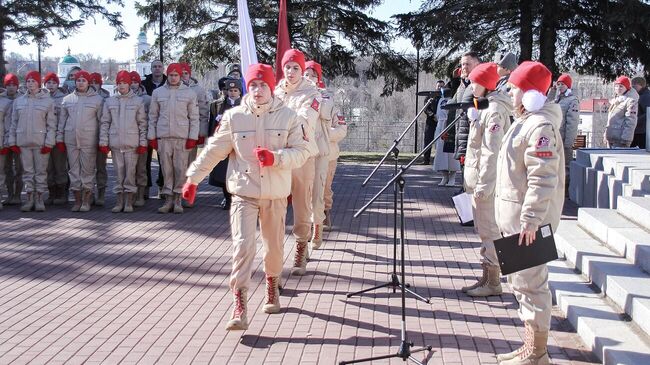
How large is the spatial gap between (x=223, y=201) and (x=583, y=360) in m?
8.67

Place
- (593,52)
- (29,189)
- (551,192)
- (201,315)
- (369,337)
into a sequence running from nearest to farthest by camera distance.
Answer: (551,192) → (369,337) → (201,315) → (29,189) → (593,52)

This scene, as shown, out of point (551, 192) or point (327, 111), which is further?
point (327, 111)

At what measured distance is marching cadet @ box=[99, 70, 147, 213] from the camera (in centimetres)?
1259

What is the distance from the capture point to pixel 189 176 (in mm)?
6480

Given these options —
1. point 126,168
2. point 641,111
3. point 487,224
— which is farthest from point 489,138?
point 641,111

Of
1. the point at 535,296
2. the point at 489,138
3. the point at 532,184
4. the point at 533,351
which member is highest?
the point at 489,138

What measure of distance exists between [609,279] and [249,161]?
10.3 ft

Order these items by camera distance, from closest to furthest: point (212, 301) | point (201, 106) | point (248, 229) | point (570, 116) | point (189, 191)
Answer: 1. point (189, 191)
2. point (248, 229)
3. point (212, 301)
4. point (201, 106)
5. point (570, 116)

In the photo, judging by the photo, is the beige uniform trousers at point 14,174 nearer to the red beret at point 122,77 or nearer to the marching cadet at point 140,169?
the marching cadet at point 140,169

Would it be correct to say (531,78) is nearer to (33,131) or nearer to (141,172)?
(141,172)

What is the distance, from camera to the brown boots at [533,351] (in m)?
5.53

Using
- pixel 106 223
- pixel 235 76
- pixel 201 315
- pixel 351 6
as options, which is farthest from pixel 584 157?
pixel 351 6

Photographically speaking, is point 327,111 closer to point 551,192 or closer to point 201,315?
point 201,315

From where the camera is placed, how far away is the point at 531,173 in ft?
17.6
